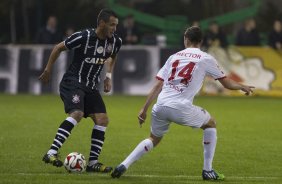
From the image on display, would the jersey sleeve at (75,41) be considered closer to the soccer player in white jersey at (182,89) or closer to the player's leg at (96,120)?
the player's leg at (96,120)

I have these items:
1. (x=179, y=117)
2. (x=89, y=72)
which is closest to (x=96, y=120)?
(x=89, y=72)

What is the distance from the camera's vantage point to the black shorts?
10875 mm

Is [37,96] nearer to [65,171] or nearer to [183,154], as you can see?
[183,154]

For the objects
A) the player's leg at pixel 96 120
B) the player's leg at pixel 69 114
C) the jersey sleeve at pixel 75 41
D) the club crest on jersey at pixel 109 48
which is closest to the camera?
the player's leg at pixel 69 114

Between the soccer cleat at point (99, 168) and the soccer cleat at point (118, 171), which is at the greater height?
the soccer cleat at point (118, 171)

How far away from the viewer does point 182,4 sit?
3166 cm

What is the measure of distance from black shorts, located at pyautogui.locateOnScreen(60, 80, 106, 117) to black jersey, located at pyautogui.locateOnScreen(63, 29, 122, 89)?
0.09 m

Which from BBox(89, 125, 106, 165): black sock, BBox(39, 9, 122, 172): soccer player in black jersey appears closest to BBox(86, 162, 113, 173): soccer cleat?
BBox(39, 9, 122, 172): soccer player in black jersey

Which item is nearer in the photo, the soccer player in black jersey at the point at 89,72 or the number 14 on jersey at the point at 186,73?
the number 14 on jersey at the point at 186,73

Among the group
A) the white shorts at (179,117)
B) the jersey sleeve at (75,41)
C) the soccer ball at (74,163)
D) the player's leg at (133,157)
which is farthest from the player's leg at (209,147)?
the jersey sleeve at (75,41)

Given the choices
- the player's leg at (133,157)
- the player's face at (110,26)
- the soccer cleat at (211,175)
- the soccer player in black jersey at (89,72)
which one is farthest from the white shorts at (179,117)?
the player's face at (110,26)

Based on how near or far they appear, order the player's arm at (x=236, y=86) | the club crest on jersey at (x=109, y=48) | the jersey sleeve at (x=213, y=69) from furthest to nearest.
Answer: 1. the club crest on jersey at (x=109, y=48)
2. the jersey sleeve at (x=213, y=69)
3. the player's arm at (x=236, y=86)

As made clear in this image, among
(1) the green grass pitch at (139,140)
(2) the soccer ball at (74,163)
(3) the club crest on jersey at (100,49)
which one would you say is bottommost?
(1) the green grass pitch at (139,140)

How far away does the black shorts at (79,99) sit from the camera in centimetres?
1088
